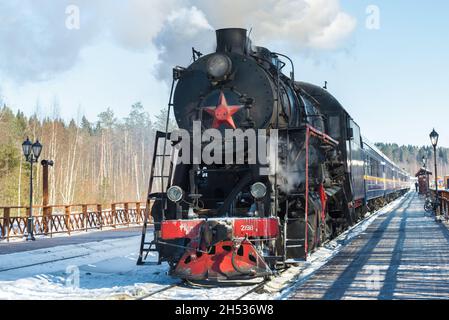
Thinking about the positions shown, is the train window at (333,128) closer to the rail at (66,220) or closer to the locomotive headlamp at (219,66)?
the locomotive headlamp at (219,66)

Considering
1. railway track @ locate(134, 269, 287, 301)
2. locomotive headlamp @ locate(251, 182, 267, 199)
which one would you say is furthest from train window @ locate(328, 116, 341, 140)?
railway track @ locate(134, 269, 287, 301)

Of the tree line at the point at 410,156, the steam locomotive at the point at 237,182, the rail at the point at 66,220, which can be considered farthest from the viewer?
the tree line at the point at 410,156

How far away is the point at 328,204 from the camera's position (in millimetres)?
12328

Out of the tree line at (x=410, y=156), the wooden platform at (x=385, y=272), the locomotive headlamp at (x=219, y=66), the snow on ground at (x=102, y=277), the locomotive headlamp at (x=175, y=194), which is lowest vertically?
the snow on ground at (x=102, y=277)

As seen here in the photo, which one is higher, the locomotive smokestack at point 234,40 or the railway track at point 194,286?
the locomotive smokestack at point 234,40

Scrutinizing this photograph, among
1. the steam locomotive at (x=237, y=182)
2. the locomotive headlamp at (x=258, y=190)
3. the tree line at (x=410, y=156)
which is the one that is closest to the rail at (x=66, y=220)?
the steam locomotive at (x=237, y=182)

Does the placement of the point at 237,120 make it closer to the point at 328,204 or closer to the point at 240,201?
the point at 240,201

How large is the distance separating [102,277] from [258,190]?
11.3 ft

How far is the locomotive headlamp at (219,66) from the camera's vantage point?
898 cm

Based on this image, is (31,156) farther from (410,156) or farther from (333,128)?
(410,156)

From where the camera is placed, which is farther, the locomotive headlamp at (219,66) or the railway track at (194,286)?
the locomotive headlamp at (219,66)

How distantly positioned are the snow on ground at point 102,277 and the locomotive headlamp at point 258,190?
1373 millimetres
